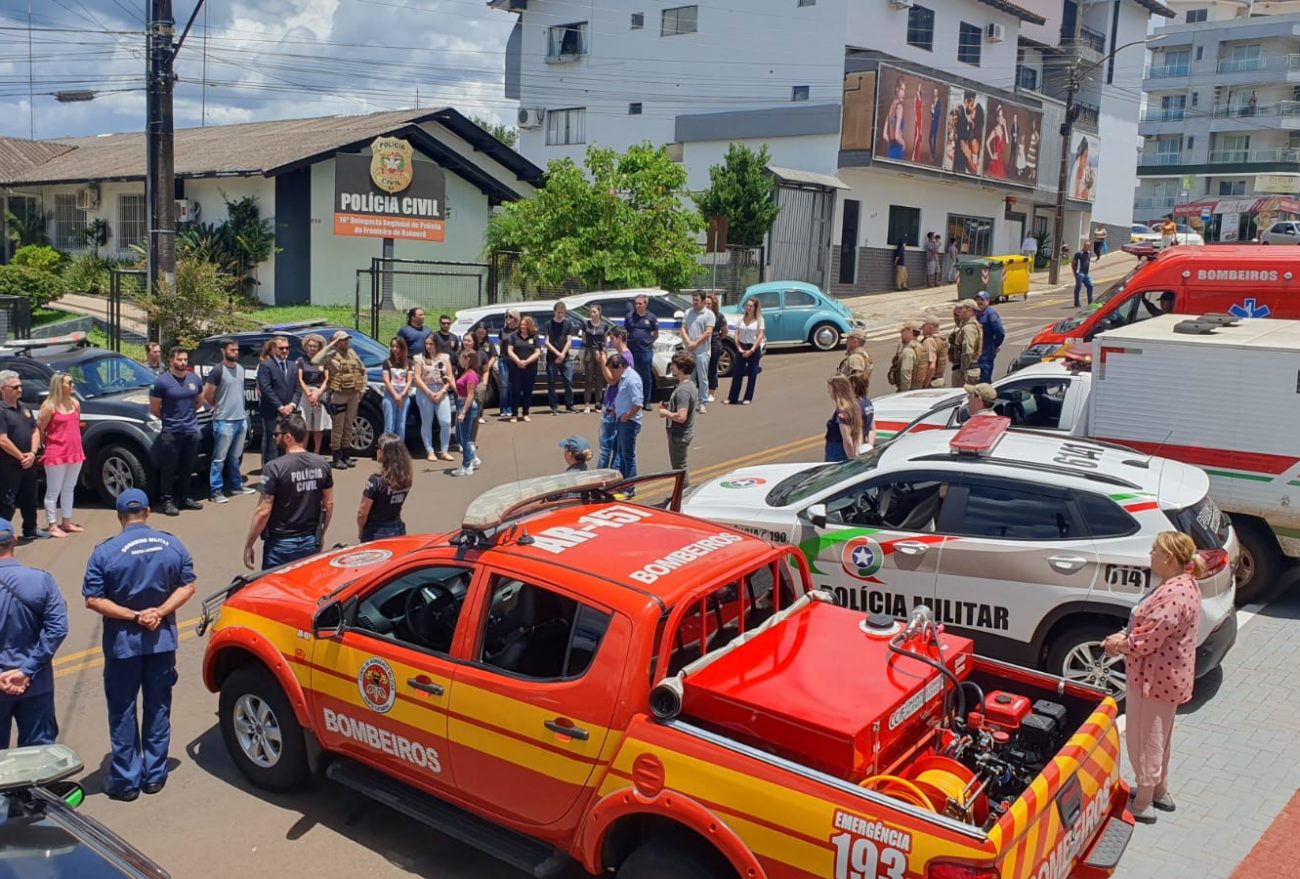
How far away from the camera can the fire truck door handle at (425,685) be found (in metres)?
5.34

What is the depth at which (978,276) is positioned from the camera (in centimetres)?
3203

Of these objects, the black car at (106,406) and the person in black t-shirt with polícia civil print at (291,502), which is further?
the black car at (106,406)

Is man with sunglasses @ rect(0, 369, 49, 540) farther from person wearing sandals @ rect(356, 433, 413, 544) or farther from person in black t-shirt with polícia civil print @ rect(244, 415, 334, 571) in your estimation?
person wearing sandals @ rect(356, 433, 413, 544)

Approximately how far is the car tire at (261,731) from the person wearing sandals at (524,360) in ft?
34.2

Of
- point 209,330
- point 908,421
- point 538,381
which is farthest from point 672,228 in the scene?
point 908,421

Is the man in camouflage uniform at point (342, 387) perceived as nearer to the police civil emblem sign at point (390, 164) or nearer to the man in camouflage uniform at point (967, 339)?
the man in camouflage uniform at point (967, 339)

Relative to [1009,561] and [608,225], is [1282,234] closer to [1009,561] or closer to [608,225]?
[608,225]

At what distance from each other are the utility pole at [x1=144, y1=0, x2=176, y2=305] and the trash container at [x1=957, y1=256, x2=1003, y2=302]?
72.5ft

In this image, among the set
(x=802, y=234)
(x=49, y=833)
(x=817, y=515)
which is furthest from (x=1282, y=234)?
(x=49, y=833)

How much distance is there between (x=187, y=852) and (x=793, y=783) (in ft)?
10.8

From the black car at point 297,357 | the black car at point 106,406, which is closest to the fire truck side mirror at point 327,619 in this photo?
the black car at point 106,406

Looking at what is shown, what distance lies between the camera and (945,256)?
128 feet

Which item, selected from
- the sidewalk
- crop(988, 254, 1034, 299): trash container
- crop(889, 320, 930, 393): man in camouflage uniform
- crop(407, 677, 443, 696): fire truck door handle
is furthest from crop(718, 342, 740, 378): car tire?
crop(407, 677, 443, 696): fire truck door handle

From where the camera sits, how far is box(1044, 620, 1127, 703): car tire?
289 inches
